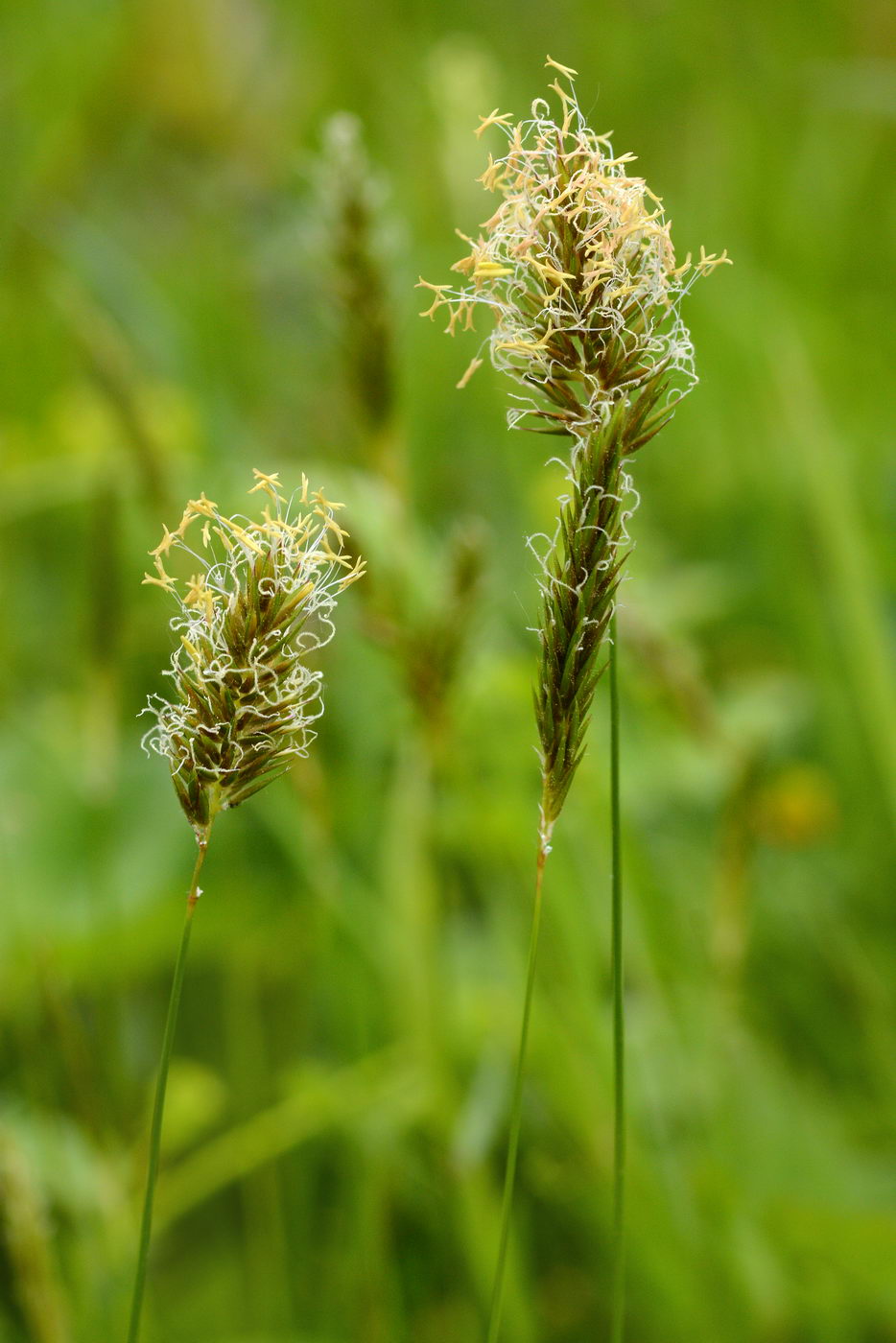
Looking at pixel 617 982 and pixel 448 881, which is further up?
pixel 448 881

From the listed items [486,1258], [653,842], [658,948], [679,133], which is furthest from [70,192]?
[486,1258]

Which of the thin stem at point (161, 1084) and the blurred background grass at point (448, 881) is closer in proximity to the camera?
the thin stem at point (161, 1084)

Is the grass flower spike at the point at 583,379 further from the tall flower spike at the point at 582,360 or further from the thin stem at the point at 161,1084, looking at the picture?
the thin stem at the point at 161,1084

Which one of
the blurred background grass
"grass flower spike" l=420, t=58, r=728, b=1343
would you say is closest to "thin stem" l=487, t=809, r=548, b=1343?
"grass flower spike" l=420, t=58, r=728, b=1343

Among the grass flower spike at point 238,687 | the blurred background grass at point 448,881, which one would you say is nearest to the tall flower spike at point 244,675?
the grass flower spike at point 238,687

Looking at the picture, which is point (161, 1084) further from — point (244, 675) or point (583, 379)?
Answer: point (583, 379)

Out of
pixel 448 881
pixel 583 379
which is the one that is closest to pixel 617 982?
pixel 583 379

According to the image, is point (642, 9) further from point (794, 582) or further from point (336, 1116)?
point (336, 1116)

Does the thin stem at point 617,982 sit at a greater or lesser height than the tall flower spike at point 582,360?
lesser

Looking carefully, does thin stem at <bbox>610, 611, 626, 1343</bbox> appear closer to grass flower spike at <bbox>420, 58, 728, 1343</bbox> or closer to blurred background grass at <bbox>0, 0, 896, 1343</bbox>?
grass flower spike at <bbox>420, 58, 728, 1343</bbox>
